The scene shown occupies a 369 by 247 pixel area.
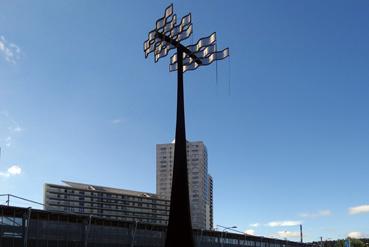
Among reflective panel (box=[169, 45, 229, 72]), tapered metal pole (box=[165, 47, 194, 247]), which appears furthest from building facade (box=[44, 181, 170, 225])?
tapered metal pole (box=[165, 47, 194, 247])

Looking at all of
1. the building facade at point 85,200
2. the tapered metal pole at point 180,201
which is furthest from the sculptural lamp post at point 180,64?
the building facade at point 85,200

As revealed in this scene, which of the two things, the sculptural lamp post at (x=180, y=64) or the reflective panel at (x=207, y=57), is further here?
the reflective panel at (x=207, y=57)

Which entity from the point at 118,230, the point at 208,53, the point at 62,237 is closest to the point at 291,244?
the point at 118,230

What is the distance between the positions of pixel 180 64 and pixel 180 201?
9.03m

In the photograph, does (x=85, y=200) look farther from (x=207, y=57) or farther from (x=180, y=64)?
(x=180, y=64)

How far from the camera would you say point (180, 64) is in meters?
34.2

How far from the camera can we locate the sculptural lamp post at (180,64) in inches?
1179

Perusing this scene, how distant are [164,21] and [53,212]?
23632 millimetres

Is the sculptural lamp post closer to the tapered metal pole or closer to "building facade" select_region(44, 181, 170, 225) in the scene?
the tapered metal pole

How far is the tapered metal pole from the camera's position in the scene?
97.5 ft

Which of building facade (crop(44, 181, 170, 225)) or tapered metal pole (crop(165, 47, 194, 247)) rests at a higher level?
building facade (crop(44, 181, 170, 225))

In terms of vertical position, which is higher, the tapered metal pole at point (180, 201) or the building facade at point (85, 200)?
the building facade at point (85, 200)

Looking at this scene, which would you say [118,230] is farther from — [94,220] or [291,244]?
[291,244]

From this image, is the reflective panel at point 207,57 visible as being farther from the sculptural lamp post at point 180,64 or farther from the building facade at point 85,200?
the building facade at point 85,200
